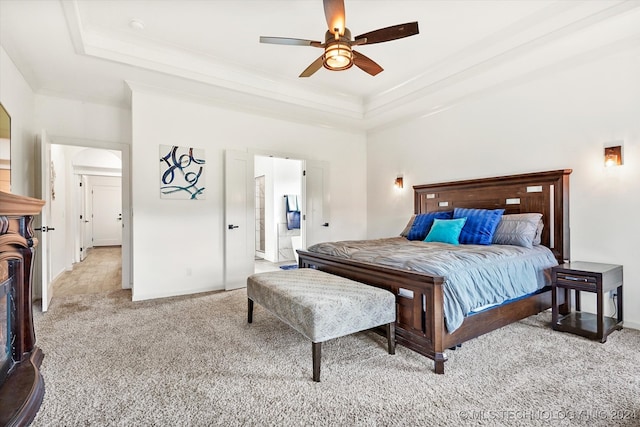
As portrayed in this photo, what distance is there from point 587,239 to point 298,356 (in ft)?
10.3

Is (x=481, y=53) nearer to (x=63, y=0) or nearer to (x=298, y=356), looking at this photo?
(x=298, y=356)

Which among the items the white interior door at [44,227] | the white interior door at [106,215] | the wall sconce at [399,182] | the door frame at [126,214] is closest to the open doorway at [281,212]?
the wall sconce at [399,182]

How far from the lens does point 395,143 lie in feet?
18.4

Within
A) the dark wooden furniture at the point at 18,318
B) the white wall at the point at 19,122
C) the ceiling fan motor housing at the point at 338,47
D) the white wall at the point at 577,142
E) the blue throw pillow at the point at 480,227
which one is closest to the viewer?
the dark wooden furniture at the point at 18,318

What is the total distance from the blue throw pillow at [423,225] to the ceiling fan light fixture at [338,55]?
94.8 inches

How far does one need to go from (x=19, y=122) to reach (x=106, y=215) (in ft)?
24.9

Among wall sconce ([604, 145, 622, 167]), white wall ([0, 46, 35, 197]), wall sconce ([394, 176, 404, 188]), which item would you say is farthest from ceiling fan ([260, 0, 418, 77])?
wall sconce ([394, 176, 404, 188])

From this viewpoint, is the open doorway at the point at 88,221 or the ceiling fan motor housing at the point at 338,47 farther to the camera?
the open doorway at the point at 88,221

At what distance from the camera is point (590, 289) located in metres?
2.71

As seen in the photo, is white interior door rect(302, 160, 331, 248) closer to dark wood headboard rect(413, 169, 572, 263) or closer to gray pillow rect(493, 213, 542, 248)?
dark wood headboard rect(413, 169, 572, 263)

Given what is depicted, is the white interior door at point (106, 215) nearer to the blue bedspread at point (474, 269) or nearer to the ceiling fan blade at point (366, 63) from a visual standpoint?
the blue bedspread at point (474, 269)

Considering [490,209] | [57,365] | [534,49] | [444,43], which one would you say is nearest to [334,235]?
[490,209]

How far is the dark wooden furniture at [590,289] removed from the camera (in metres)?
2.66

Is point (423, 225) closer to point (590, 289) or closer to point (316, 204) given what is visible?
point (590, 289)
